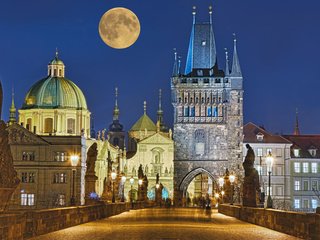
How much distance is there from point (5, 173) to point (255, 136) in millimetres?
88962

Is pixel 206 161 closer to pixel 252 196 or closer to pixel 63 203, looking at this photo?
pixel 63 203

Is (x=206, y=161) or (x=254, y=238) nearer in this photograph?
(x=254, y=238)

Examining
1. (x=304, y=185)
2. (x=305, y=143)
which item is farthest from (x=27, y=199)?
(x=305, y=143)

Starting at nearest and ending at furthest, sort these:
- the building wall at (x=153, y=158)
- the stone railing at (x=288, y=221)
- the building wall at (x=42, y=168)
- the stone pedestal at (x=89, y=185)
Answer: the stone railing at (x=288, y=221)
the stone pedestal at (x=89, y=185)
the building wall at (x=42, y=168)
the building wall at (x=153, y=158)

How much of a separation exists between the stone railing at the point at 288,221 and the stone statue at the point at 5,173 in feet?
25.8

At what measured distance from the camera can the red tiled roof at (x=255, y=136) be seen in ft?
330

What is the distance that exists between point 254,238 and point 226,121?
275ft

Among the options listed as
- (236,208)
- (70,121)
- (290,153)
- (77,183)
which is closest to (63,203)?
(77,183)

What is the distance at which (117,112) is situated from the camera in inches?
6339

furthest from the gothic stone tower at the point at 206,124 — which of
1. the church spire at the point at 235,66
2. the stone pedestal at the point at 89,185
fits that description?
the stone pedestal at the point at 89,185

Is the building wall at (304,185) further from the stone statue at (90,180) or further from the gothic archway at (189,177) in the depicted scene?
the stone statue at (90,180)

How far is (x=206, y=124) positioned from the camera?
104 metres

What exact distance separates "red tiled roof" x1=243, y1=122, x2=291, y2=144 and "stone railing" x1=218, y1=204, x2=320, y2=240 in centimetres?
6623

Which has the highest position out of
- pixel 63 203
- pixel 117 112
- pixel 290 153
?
pixel 117 112
